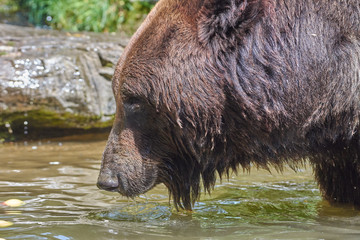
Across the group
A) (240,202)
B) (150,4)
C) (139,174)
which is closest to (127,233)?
(139,174)

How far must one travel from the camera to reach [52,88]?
23.5ft

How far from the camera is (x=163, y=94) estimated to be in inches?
135

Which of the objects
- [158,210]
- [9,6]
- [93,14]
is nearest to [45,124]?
[158,210]

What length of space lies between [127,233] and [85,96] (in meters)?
4.09

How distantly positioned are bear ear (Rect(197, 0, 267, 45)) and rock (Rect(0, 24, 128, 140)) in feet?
13.4

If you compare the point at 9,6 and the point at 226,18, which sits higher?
the point at 9,6

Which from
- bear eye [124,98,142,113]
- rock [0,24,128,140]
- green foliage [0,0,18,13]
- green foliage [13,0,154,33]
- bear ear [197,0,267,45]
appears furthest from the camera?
green foliage [0,0,18,13]

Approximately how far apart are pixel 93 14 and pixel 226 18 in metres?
8.55

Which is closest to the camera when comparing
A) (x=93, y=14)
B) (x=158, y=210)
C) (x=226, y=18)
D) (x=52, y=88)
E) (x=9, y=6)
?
(x=226, y=18)

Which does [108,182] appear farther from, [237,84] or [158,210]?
[237,84]

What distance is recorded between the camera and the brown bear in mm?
3354

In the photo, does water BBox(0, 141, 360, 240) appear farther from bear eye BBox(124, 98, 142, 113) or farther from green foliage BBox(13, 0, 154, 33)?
green foliage BBox(13, 0, 154, 33)

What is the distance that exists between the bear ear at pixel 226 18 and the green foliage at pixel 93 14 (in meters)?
8.17

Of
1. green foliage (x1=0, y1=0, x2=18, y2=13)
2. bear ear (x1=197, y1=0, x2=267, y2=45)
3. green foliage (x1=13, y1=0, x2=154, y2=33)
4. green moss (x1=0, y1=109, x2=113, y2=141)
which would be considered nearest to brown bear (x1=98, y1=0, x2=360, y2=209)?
bear ear (x1=197, y1=0, x2=267, y2=45)
